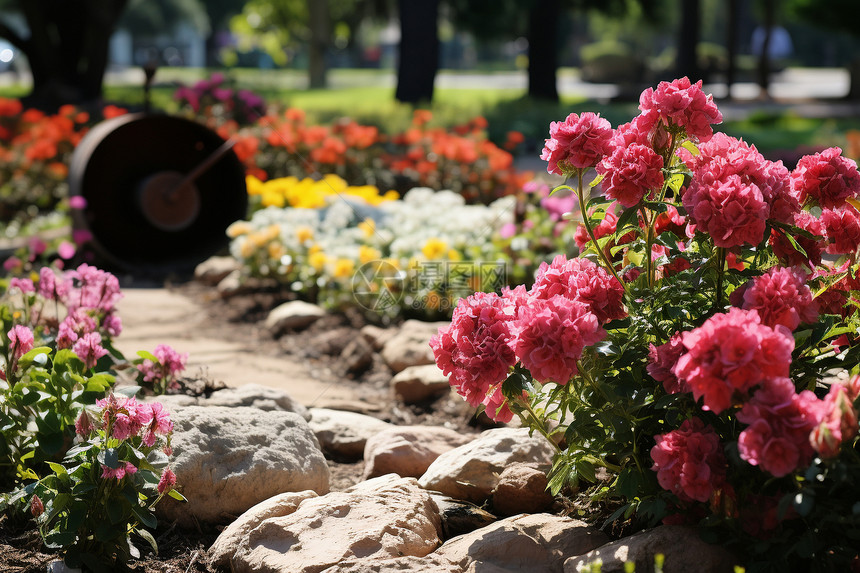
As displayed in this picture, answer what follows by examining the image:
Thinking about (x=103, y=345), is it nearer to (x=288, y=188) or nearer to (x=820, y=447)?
(x=820, y=447)

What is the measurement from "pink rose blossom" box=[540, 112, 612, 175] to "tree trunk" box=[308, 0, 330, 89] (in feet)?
86.3

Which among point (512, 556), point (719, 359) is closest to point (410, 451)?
point (512, 556)

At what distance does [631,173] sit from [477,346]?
56 cm

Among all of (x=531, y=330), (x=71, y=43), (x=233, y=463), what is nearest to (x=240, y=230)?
(x=233, y=463)

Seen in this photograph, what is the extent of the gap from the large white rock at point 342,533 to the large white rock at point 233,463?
241 mm

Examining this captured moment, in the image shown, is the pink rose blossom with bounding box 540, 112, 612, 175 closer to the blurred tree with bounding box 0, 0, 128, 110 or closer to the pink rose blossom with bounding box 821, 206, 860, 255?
the pink rose blossom with bounding box 821, 206, 860, 255

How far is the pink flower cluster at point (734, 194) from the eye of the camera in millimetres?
2027

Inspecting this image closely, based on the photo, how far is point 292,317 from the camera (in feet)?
16.9

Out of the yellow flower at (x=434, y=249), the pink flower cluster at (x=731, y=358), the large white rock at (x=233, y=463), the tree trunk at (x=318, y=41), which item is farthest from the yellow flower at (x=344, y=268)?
the tree trunk at (x=318, y=41)

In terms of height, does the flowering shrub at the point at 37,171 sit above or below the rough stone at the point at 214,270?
above

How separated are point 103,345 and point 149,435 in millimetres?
950

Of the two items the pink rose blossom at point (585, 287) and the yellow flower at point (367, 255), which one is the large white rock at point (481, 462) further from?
the yellow flower at point (367, 255)

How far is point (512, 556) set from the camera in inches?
91.0

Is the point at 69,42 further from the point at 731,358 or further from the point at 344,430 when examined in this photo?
the point at 731,358
